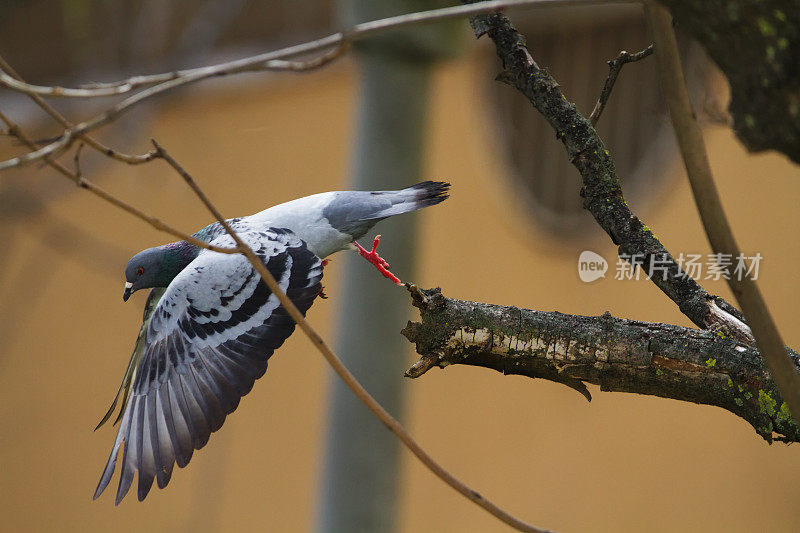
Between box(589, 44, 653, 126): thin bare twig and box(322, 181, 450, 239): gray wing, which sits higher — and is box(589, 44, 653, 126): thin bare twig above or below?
above

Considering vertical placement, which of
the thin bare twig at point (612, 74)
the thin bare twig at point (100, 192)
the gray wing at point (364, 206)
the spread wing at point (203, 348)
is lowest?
the spread wing at point (203, 348)

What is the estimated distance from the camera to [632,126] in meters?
4.43

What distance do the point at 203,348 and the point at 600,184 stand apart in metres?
0.82

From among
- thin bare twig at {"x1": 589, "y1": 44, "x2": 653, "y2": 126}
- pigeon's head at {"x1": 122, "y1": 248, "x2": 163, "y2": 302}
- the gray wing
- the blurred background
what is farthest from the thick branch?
the blurred background

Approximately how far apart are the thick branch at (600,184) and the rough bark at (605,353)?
9cm

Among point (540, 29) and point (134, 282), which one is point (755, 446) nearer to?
point (540, 29)

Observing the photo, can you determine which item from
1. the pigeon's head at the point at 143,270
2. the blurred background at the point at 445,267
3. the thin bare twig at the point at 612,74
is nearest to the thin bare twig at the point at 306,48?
the pigeon's head at the point at 143,270

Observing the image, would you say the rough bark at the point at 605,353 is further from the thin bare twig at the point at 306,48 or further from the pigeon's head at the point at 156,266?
the thin bare twig at the point at 306,48

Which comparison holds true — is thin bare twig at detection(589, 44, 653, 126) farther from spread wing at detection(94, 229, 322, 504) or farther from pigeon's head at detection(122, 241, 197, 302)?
pigeon's head at detection(122, 241, 197, 302)

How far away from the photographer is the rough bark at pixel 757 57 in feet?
2.87

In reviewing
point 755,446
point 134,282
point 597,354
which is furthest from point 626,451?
point 134,282

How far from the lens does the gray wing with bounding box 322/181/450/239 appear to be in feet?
4.27

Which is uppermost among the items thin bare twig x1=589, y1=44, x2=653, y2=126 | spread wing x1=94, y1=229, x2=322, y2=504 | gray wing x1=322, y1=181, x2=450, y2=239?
thin bare twig x1=589, y1=44, x2=653, y2=126

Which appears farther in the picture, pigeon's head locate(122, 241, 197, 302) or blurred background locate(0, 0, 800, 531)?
blurred background locate(0, 0, 800, 531)
